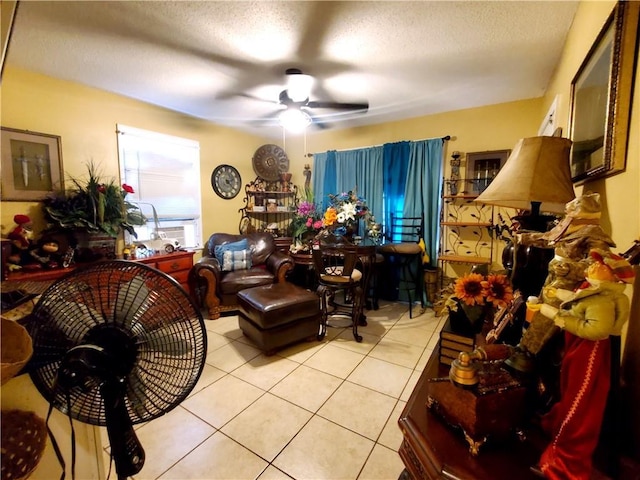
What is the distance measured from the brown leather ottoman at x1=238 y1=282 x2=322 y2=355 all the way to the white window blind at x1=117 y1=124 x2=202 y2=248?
1.66 metres

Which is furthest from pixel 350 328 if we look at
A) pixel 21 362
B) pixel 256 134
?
pixel 256 134

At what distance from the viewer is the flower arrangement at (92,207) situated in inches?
93.0

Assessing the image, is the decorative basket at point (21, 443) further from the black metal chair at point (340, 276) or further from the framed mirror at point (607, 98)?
the black metal chair at point (340, 276)

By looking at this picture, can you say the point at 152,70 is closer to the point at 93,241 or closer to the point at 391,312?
the point at 93,241

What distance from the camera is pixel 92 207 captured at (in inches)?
97.3

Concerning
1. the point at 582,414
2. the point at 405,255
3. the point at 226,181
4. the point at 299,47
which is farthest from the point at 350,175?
the point at 582,414

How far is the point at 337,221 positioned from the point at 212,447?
2218 mm

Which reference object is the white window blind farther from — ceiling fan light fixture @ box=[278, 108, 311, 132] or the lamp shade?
the lamp shade

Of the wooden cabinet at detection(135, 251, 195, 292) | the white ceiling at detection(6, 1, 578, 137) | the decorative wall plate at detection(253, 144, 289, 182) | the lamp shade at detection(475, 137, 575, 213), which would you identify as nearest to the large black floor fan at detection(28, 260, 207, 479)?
the lamp shade at detection(475, 137, 575, 213)

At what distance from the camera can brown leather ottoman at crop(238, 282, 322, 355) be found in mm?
2174

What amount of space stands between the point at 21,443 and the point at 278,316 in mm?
1652

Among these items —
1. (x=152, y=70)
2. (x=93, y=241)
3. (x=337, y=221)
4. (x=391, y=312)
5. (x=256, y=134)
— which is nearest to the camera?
(x=152, y=70)

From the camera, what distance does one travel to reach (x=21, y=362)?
19.4 inches

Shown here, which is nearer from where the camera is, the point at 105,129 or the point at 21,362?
the point at 21,362
